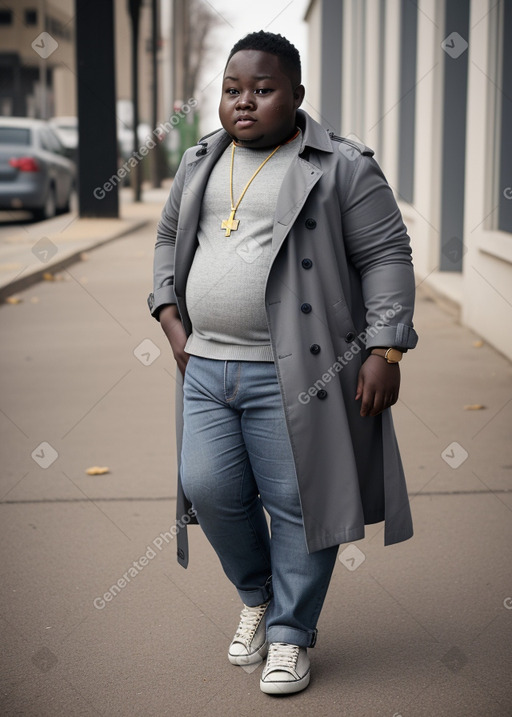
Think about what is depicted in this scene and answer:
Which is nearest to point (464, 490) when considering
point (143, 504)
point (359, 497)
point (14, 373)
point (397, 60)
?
point (143, 504)

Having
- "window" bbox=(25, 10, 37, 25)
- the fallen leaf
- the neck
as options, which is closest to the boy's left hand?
the neck

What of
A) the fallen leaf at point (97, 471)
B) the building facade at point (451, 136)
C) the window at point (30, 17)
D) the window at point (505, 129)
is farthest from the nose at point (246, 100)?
the window at point (30, 17)

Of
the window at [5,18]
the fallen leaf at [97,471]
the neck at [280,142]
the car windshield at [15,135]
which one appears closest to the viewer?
the neck at [280,142]

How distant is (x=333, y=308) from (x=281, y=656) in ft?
3.29

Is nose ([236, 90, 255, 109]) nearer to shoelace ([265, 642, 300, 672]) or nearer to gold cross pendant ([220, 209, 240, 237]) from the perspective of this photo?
gold cross pendant ([220, 209, 240, 237])

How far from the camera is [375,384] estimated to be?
288cm

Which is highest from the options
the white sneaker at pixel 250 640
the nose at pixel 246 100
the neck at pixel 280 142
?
the nose at pixel 246 100

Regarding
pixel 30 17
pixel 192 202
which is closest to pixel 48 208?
pixel 192 202

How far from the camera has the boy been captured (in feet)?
9.30

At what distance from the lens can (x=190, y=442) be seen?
9.83 feet

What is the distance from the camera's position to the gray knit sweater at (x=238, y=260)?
2865 millimetres

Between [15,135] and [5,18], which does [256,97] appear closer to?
[15,135]

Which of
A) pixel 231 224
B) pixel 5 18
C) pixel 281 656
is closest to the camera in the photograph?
pixel 231 224

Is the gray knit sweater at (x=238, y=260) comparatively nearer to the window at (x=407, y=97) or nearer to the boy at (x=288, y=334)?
the boy at (x=288, y=334)
